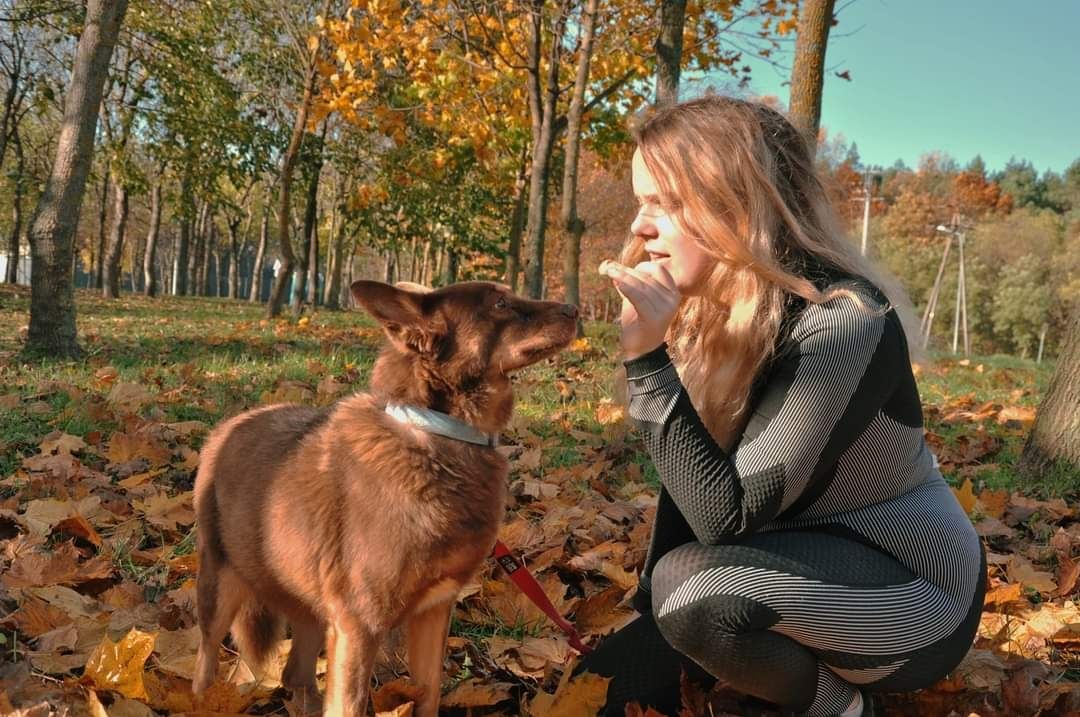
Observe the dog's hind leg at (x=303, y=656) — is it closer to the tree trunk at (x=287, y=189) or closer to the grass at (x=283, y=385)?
the grass at (x=283, y=385)

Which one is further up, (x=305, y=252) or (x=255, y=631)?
(x=305, y=252)

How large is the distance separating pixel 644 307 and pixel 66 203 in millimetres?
8193

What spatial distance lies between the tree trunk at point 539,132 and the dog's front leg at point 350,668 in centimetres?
913

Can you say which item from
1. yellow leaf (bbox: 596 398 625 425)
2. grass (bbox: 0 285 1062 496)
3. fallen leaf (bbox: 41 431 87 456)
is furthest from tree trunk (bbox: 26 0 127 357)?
yellow leaf (bbox: 596 398 625 425)

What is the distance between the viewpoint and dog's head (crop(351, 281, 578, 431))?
281 cm

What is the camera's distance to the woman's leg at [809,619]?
2352mm

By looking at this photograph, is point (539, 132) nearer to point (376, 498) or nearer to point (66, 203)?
point (66, 203)

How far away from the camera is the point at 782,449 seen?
2389mm

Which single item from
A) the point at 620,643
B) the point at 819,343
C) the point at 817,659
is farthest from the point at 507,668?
the point at 819,343

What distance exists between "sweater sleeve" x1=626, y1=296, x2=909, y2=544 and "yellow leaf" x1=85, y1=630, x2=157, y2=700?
5.75 feet

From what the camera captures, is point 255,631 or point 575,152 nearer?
point 255,631

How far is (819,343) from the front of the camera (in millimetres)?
2418

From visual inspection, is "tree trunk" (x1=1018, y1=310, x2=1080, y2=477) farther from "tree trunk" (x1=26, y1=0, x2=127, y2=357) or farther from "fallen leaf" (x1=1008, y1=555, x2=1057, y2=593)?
"tree trunk" (x1=26, y1=0, x2=127, y2=357)

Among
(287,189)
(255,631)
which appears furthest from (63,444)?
(287,189)
